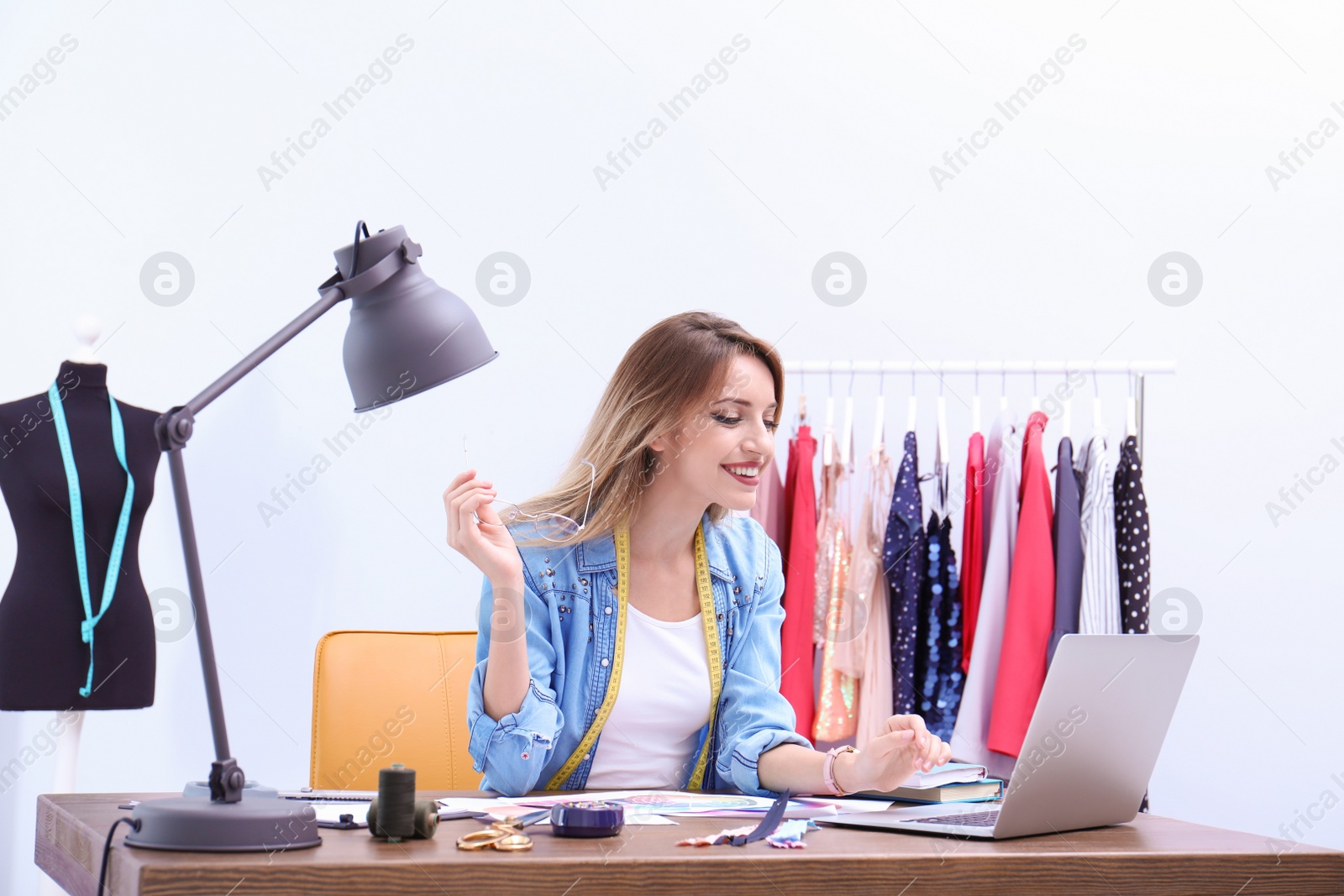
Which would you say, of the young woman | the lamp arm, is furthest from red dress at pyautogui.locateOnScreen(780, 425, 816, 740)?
the lamp arm

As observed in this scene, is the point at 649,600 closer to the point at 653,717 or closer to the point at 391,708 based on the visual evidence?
the point at 653,717

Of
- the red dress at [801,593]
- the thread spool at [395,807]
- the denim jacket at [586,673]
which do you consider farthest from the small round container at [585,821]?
the red dress at [801,593]

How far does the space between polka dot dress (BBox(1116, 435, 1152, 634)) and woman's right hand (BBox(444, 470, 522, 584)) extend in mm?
1504

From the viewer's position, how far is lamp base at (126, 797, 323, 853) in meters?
0.85

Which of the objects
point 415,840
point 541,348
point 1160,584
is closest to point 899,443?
point 1160,584

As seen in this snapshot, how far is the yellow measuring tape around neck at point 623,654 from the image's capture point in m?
1.56

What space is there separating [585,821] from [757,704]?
66 cm

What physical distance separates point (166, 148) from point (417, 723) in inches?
73.9

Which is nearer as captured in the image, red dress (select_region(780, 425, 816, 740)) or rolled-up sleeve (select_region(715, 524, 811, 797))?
rolled-up sleeve (select_region(715, 524, 811, 797))

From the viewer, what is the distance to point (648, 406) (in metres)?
1.72

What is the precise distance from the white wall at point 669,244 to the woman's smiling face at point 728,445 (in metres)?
1.18

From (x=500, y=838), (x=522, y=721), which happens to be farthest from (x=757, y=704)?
(x=500, y=838)

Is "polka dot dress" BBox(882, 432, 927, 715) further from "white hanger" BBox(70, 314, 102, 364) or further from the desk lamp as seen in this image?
"white hanger" BBox(70, 314, 102, 364)

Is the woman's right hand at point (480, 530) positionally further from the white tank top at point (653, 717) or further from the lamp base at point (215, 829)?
the lamp base at point (215, 829)
